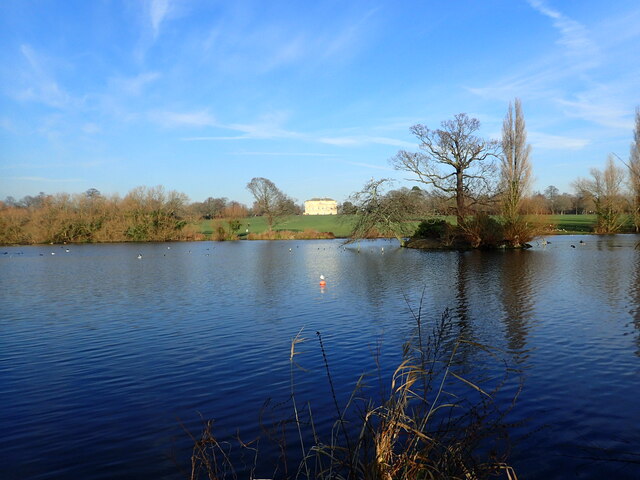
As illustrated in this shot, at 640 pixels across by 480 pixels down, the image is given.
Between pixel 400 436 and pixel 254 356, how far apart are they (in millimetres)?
5037

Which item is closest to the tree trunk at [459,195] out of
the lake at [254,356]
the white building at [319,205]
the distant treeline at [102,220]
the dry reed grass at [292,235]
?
the lake at [254,356]

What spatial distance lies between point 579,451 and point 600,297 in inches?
488

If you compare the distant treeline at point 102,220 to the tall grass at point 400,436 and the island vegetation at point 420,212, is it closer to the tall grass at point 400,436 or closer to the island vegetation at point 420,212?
the island vegetation at point 420,212

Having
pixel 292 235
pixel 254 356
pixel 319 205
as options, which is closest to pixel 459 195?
pixel 292 235

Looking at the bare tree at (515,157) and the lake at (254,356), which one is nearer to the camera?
the lake at (254,356)

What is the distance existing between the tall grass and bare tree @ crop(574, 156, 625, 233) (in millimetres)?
60035

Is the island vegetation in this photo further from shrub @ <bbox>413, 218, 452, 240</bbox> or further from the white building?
the white building

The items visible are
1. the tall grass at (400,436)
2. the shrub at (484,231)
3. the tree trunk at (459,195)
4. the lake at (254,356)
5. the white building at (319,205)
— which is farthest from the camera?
the white building at (319,205)

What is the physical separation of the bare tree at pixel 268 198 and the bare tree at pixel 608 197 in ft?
146

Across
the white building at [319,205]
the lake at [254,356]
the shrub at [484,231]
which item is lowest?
the lake at [254,356]

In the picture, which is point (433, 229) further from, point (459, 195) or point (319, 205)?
point (319, 205)

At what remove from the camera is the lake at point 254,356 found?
20.3ft

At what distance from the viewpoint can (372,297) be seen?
17797 mm

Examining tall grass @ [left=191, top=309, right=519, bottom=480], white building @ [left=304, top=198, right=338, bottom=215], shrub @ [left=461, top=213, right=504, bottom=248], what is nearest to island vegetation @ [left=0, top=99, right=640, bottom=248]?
shrub @ [left=461, top=213, right=504, bottom=248]
